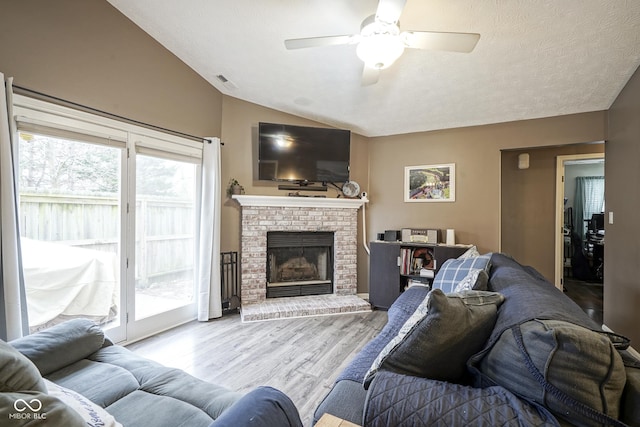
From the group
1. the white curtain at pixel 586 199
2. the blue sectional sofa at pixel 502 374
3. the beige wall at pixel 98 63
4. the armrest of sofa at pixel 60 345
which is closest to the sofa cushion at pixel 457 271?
the blue sectional sofa at pixel 502 374

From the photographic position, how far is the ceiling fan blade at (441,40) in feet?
5.56

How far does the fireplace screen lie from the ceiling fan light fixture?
263 centimetres

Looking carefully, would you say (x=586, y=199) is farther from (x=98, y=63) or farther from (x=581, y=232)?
(x=98, y=63)

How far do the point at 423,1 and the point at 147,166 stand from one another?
2.82 m

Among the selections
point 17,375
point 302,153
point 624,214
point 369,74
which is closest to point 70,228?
point 17,375

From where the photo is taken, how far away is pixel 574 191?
630cm

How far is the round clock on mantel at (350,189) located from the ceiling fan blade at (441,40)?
8.09 ft

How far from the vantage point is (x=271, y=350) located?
263cm

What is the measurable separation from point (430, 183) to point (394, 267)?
1.34 meters

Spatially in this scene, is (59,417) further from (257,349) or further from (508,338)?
(257,349)

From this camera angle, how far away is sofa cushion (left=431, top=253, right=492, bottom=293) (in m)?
2.10

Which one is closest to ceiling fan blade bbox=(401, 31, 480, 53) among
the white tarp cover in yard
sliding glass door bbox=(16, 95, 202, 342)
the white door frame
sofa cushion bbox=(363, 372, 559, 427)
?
sofa cushion bbox=(363, 372, 559, 427)

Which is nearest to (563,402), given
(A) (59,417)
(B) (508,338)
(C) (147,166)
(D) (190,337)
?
(B) (508,338)

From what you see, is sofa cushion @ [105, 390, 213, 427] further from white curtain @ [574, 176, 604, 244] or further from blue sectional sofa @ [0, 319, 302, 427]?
white curtain @ [574, 176, 604, 244]
